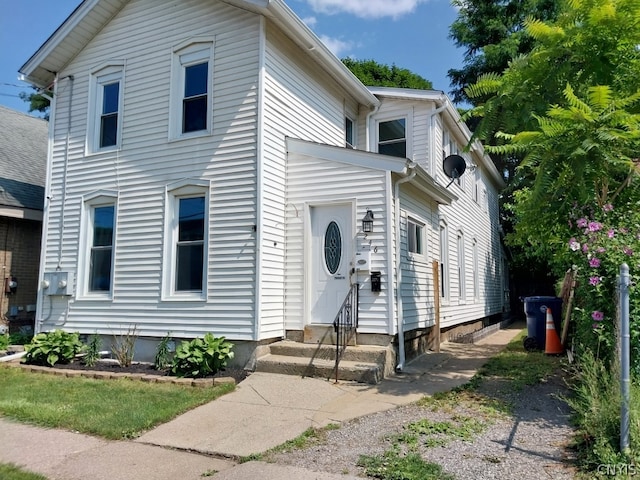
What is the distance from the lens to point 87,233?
31.9 ft

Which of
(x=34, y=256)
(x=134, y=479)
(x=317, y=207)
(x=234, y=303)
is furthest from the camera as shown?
(x=34, y=256)

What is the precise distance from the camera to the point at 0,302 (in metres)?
10.8

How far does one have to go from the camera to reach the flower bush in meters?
5.27

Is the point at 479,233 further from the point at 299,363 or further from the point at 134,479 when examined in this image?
the point at 134,479

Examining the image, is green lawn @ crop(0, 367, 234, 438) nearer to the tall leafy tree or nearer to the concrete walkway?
the concrete walkway

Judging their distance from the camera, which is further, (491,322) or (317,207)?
(491,322)

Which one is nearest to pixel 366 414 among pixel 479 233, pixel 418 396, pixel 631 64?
pixel 418 396

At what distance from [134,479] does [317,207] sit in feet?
17.9

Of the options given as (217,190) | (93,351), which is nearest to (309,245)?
(217,190)

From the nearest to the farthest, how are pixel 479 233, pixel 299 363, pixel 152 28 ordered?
pixel 299 363, pixel 152 28, pixel 479 233

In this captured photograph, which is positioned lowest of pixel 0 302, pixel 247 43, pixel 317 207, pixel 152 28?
pixel 0 302

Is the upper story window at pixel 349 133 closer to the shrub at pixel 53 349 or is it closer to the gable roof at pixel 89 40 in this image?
the gable roof at pixel 89 40

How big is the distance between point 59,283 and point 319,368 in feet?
18.9

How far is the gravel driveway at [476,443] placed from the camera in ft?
13.0
